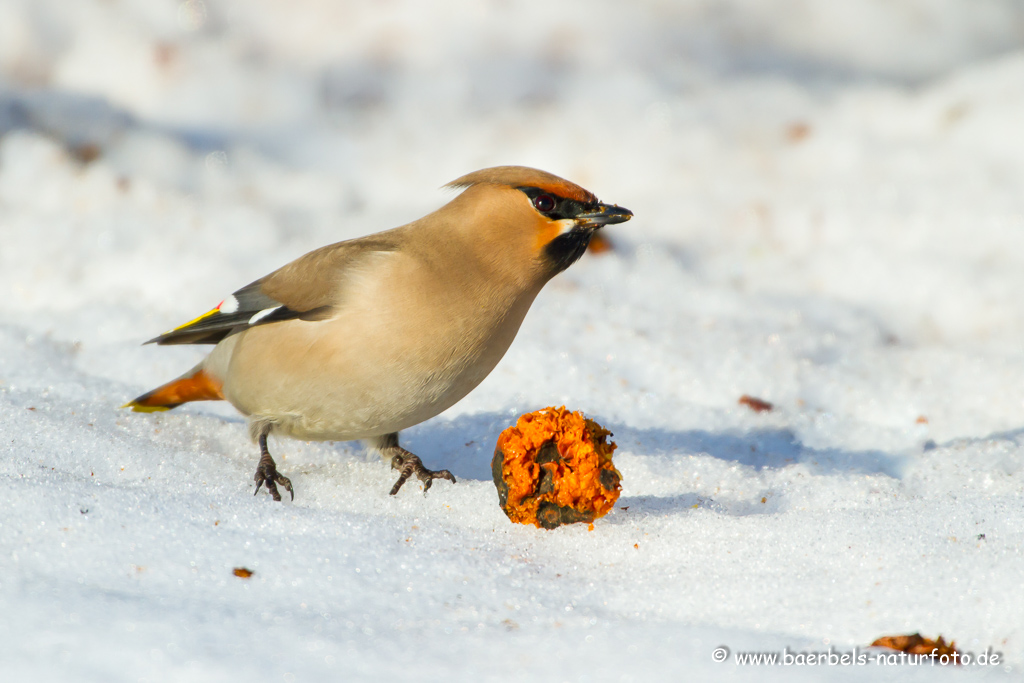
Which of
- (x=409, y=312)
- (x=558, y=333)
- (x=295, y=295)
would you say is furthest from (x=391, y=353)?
(x=558, y=333)

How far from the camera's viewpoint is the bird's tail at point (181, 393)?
3363mm

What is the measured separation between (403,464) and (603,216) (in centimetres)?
103

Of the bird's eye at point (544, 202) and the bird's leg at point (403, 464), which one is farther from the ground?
the bird's eye at point (544, 202)

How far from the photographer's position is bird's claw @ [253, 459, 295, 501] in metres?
2.93

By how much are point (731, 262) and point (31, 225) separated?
375 cm

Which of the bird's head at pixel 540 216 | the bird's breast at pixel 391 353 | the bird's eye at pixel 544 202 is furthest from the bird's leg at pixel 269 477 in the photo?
the bird's eye at pixel 544 202

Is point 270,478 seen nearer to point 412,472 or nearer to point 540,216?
point 412,472

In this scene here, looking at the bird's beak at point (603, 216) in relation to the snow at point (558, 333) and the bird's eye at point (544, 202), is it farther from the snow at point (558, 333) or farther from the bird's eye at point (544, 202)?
the snow at point (558, 333)

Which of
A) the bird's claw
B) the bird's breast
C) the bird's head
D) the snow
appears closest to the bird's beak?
→ the bird's head

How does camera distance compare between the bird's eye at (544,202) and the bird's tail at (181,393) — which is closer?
the bird's eye at (544,202)

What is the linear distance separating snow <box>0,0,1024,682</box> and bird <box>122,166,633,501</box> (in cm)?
29

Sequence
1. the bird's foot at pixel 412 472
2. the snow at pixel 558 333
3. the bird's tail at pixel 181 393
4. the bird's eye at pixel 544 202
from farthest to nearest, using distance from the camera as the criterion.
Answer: the bird's tail at pixel 181 393
the bird's foot at pixel 412 472
the bird's eye at pixel 544 202
the snow at pixel 558 333

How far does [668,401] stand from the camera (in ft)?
13.0

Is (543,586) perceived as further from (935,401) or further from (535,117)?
(535,117)
